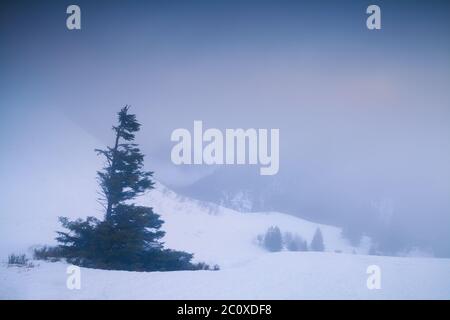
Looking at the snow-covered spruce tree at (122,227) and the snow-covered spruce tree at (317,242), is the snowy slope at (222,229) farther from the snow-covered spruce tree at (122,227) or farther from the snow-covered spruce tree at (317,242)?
the snow-covered spruce tree at (122,227)

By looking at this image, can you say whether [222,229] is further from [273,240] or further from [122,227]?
[122,227]

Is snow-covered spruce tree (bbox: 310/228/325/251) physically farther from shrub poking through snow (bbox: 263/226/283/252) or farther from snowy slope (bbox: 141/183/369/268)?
shrub poking through snow (bbox: 263/226/283/252)

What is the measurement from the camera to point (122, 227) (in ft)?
20.8

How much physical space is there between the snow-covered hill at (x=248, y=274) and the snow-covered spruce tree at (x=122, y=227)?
0.31 metres

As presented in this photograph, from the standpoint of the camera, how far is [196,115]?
19.5ft

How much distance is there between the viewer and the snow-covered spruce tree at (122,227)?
6.09 metres

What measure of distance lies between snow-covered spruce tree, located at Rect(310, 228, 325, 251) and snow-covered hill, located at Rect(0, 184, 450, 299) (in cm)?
6

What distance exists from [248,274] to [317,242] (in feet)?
4.00

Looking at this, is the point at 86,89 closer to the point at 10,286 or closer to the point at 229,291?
the point at 10,286

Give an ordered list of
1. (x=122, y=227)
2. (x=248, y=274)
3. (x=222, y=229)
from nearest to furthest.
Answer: (x=248, y=274)
(x=222, y=229)
(x=122, y=227)

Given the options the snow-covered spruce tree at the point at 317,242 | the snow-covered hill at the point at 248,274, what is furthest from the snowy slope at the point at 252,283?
the snow-covered spruce tree at the point at 317,242

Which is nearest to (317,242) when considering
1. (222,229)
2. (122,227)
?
(222,229)

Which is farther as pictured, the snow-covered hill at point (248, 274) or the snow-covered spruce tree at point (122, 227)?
the snow-covered spruce tree at point (122, 227)

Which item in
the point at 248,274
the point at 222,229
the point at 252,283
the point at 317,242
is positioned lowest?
the point at 252,283
